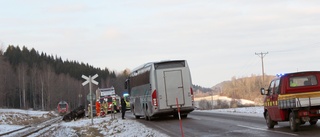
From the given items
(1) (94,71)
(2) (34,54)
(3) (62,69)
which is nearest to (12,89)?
(2) (34,54)

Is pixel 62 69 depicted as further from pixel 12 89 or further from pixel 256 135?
pixel 256 135

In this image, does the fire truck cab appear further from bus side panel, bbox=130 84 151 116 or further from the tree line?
the tree line

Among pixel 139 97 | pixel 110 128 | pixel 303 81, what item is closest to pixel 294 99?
pixel 303 81

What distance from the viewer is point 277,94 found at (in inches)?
609

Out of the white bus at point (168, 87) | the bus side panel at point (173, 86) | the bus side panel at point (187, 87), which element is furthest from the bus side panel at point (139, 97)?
the bus side panel at point (187, 87)

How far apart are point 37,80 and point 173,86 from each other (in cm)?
9796

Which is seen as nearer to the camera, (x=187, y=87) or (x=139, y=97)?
(x=187, y=87)

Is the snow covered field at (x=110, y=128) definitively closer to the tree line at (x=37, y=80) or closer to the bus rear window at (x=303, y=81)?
the bus rear window at (x=303, y=81)

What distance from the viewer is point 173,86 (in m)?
24.4

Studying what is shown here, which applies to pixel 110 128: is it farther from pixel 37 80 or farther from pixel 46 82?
pixel 37 80

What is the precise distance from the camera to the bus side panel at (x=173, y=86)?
24266mm

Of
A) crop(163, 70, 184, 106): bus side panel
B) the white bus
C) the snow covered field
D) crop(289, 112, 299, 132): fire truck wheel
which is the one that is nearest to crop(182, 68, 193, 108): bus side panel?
the white bus

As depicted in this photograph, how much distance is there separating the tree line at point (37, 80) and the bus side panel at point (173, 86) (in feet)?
157

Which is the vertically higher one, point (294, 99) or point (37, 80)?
point (37, 80)
